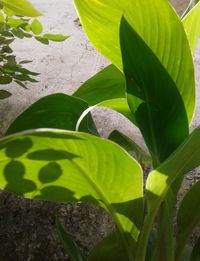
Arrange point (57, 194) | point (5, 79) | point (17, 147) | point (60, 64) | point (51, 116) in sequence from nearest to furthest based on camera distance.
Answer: point (17, 147)
point (57, 194)
point (51, 116)
point (5, 79)
point (60, 64)

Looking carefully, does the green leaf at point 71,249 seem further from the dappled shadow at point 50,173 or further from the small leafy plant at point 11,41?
the small leafy plant at point 11,41

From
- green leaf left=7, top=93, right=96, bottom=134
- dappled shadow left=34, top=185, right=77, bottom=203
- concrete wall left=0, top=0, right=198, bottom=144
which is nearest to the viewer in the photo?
dappled shadow left=34, top=185, right=77, bottom=203

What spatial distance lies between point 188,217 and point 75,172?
0.23 meters

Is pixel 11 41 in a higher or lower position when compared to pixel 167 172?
lower

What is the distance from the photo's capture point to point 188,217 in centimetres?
70

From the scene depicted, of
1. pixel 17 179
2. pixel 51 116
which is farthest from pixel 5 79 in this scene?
pixel 17 179

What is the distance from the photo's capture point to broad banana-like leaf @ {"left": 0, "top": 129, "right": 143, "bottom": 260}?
0.50 metres

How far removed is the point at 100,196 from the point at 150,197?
0.07 m

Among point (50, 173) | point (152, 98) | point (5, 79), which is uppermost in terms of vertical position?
point (152, 98)

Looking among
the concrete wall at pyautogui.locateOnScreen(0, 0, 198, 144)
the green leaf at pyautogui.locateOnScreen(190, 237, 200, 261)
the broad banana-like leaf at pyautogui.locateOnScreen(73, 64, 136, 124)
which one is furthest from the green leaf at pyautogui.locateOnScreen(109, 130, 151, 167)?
the concrete wall at pyautogui.locateOnScreen(0, 0, 198, 144)

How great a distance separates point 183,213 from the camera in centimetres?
70

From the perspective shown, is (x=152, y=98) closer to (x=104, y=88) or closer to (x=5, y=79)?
(x=104, y=88)

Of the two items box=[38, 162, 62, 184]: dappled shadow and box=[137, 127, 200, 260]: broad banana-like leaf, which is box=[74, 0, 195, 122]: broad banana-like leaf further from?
box=[38, 162, 62, 184]: dappled shadow

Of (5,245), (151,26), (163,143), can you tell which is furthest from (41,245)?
(151,26)
